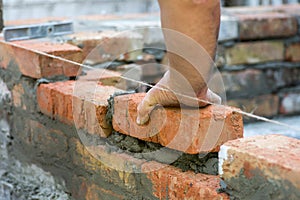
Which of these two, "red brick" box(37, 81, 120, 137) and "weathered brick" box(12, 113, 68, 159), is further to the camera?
"weathered brick" box(12, 113, 68, 159)

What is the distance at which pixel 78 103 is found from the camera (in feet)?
6.75

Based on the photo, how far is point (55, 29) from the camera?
2.85 metres

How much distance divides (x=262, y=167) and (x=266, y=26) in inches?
95.1

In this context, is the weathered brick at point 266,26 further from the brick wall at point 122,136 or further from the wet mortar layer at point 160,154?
the wet mortar layer at point 160,154

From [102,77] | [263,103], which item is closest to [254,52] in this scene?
[263,103]

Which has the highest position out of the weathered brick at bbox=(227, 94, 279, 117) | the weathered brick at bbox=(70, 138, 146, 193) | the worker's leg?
the worker's leg

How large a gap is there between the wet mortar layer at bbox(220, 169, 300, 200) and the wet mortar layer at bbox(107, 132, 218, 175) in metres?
0.15

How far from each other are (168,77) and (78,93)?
0.62 m

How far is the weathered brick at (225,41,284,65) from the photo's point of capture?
3570 millimetres

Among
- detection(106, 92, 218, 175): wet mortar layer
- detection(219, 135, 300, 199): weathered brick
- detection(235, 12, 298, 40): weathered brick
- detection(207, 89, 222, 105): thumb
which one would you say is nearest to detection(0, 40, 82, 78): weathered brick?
detection(106, 92, 218, 175): wet mortar layer

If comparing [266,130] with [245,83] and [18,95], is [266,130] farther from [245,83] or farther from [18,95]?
[18,95]

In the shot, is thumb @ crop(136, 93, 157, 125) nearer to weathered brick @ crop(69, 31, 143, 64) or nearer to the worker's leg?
the worker's leg

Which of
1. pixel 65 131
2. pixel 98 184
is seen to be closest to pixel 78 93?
pixel 65 131

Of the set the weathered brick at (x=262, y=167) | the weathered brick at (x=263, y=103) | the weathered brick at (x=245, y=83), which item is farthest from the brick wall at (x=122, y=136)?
the weathered brick at (x=263, y=103)
